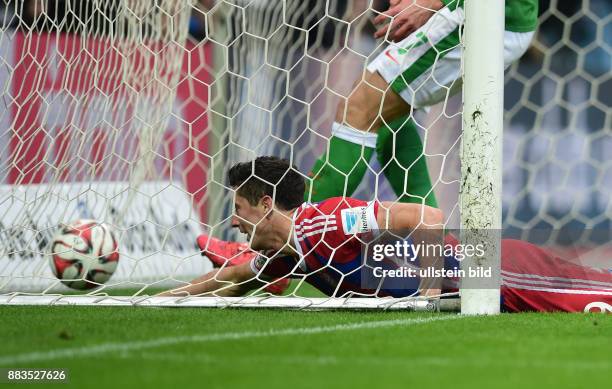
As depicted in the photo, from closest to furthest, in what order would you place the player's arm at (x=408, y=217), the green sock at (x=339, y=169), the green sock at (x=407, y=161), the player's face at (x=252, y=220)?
the player's arm at (x=408, y=217) < the player's face at (x=252, y=220) < the green sock at (x=339, y=169) < the green sock at (x=407, y=161)

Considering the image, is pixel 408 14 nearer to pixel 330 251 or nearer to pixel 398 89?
pixel 398 89

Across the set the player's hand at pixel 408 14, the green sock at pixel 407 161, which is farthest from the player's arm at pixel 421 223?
the player's hand at pixel 408 14

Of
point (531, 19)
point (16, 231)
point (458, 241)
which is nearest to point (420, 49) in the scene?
point (531, 19)

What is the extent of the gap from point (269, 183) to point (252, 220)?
168 mm

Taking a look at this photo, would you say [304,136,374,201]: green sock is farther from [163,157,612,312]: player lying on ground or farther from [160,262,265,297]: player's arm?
[160,262,265,297]: player's arm

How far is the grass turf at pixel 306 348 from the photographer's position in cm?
232

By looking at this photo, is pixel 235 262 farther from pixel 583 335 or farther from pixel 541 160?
pixel 541 160

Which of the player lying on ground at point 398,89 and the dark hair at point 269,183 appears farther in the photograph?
the player lying on ground at point 398,89

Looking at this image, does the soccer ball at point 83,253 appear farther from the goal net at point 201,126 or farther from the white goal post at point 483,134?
the white goal post at point 483,134

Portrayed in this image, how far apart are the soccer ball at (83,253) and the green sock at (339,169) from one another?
109cm

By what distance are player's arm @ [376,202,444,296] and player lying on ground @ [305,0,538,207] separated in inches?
17.4

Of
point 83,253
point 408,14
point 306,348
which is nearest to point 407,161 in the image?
point 408,14

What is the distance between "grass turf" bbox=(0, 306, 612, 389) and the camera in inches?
91.5

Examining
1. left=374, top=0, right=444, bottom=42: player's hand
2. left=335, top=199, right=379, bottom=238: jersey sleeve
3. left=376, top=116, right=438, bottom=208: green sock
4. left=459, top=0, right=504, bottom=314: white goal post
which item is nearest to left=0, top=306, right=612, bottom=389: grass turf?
left=459, top=0, right=504, bottom=314: white goal post
